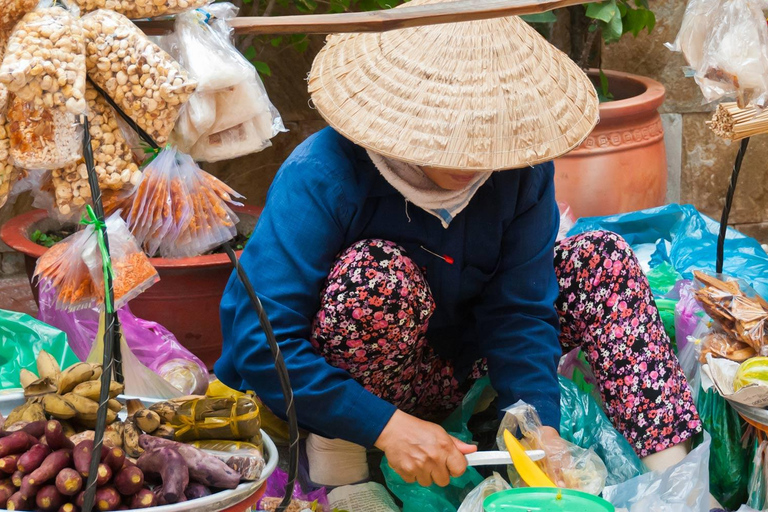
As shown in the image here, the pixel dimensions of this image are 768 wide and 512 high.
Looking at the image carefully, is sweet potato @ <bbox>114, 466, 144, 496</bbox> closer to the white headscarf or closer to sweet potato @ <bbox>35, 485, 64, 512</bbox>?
sweet potato @ <bbox>35, 485, 64, 512</bbox>

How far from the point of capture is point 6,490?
1.05 meters

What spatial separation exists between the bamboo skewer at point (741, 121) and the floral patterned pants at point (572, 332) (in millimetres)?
269

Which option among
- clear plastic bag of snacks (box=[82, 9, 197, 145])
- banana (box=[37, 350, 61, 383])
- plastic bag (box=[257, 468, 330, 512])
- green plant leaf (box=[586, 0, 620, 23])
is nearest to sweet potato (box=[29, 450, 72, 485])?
banana (box=[37, 350, 61, 383])

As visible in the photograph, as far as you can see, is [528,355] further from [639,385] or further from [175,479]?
[175,479]

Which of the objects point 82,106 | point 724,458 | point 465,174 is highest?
point 82,106

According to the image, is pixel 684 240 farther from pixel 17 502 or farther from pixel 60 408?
pixel 17 502

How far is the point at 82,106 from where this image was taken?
1.00 m

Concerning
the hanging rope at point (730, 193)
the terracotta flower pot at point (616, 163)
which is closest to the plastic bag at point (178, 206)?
the hanging rope at point (730, 193)

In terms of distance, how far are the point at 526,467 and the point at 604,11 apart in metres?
1.60

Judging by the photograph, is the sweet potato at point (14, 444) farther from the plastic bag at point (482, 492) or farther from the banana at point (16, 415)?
the plastic bag at point (482, 492)

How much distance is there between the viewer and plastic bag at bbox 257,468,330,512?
153 centimetres

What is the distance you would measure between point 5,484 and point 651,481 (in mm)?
933

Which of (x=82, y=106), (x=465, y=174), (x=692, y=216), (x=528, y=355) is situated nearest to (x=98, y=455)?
(x=82, y=106)

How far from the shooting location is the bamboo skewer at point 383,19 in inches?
42.4
